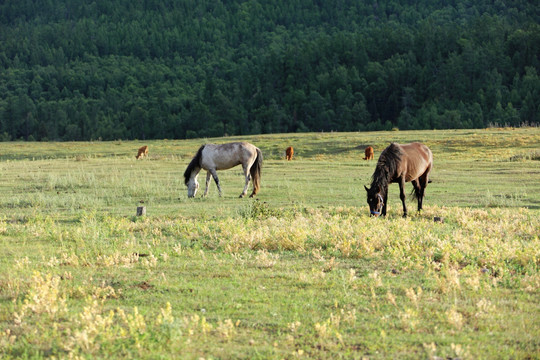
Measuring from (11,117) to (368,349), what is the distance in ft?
465

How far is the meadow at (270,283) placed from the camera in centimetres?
637

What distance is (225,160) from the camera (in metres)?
23.4

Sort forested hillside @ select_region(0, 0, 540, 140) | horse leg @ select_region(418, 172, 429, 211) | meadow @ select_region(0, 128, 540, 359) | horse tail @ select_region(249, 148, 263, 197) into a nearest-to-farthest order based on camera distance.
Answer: meadow @ select_region(0, 128, 540, 359) < horse leg @ select_region(418, 172, 429, 211) < horse tail @ select_region(249, 148, 263, 197) < forested hillside @ select_region(0, 0, 540, 140)

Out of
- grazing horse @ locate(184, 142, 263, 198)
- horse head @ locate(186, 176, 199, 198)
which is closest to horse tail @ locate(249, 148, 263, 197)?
grazing horse @ locate(184, 142, 263, 198)

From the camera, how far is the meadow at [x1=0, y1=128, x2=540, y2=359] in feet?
20.9

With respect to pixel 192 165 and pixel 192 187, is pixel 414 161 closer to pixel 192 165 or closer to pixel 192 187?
pixel 192 187

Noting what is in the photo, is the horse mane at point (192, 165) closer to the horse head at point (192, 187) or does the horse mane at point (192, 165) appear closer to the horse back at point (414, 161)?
the horse head at point (192, 187)

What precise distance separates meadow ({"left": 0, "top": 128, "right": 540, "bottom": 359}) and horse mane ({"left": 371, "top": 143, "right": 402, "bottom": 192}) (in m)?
0.96

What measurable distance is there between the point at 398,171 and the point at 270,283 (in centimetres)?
832

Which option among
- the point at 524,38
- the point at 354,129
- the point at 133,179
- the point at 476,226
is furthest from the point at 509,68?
the point at 476,226

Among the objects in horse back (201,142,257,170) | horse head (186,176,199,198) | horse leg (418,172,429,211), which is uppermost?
horse back (201,142,257,170)

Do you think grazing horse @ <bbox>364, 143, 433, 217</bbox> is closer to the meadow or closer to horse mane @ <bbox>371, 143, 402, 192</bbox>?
horse mane @ <bbox>371, 143, 402, 192</bbox>

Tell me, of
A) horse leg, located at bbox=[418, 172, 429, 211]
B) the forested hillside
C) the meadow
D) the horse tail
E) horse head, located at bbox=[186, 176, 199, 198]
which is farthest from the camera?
the forested hillside

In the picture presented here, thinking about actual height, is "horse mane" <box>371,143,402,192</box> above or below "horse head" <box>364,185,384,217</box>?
above
